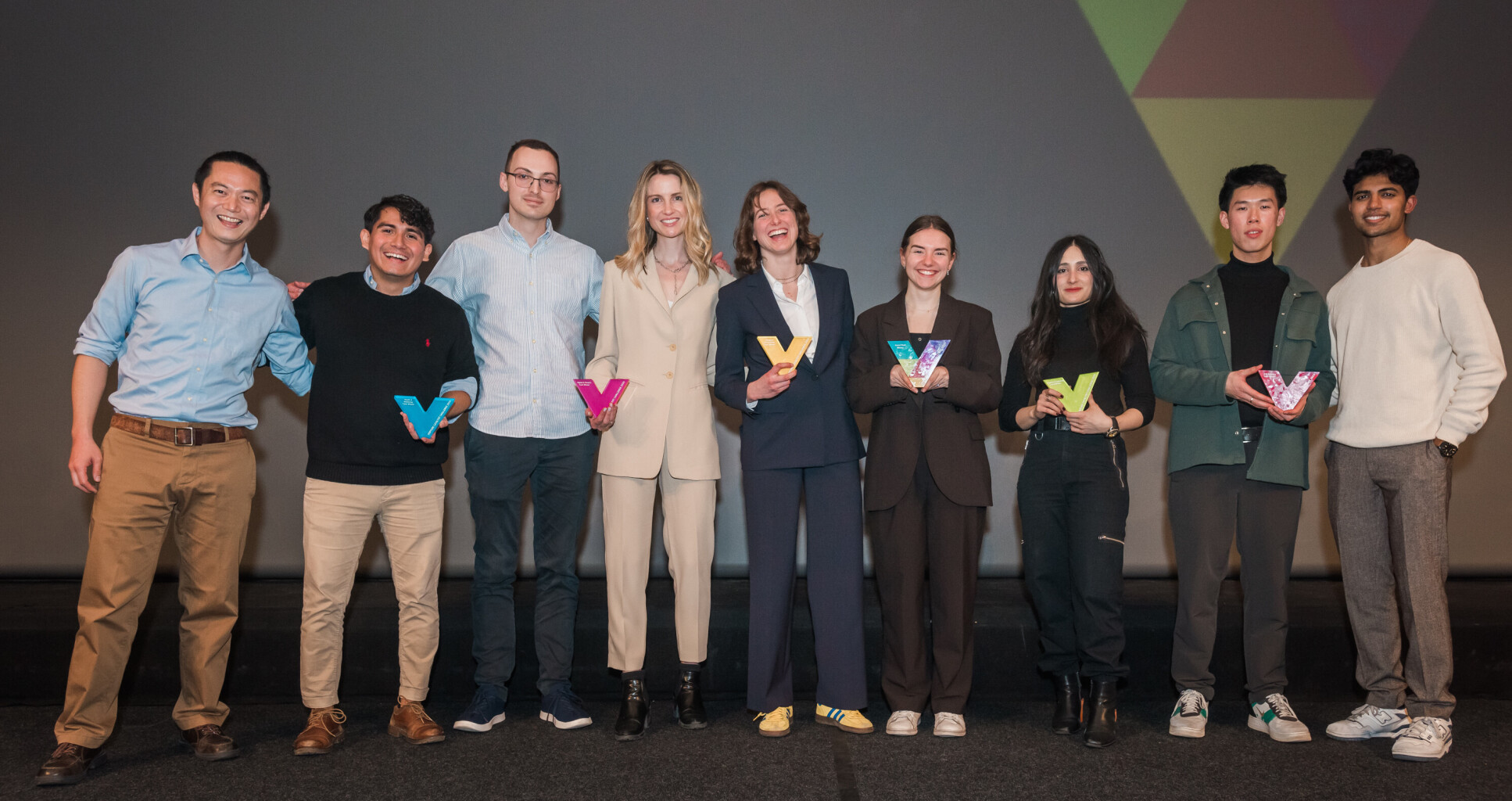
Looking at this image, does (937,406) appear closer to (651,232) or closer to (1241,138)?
(651,232)

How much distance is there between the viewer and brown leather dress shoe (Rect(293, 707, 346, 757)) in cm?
280

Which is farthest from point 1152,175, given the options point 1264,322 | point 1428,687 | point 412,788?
point 412,788

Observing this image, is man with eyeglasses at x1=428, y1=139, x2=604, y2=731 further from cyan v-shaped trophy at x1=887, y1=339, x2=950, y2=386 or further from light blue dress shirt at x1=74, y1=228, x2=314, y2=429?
cyan v-shaped trophy at x1=887, y1=339, x2=950, y2=386

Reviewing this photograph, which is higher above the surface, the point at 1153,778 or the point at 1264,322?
the point at 1264,322

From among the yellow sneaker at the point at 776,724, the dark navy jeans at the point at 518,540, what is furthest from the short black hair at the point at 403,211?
the yellow sneaker at the point at 776,724

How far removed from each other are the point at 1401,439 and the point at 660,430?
2545mm

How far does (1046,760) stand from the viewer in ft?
9.08

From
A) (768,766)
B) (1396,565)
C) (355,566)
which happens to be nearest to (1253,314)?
(1396,565)

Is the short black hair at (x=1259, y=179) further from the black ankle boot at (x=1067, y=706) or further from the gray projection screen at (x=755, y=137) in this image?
the black ankle boot at (x=1067, y=706)

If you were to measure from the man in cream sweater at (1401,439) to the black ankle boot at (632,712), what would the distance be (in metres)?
2.43

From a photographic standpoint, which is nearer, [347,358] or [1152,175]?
[347,358]

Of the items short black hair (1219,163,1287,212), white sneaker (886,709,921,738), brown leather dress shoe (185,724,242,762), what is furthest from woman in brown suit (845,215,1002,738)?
brown leather dress shoe (185,724,242,762)

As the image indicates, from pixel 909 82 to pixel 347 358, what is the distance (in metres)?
3.12

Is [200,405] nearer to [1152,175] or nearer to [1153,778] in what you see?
[1153,778]
